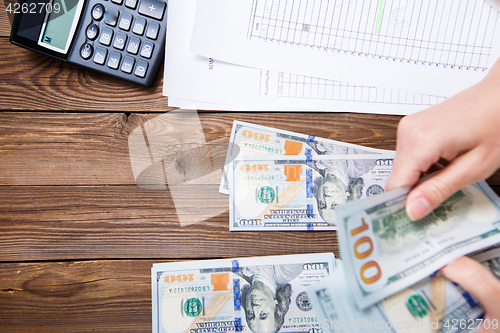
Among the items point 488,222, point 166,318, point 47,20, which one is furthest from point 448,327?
point 47,20

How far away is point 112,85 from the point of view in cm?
51

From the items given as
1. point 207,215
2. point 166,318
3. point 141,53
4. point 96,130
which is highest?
point 141,53

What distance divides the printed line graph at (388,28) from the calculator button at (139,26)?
0.17m

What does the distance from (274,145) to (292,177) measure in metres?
0.06

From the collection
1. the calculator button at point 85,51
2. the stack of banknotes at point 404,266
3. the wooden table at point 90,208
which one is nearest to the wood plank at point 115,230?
the wooden table at point 90,208

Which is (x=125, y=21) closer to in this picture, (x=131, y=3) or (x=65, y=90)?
(x=131, y=3)

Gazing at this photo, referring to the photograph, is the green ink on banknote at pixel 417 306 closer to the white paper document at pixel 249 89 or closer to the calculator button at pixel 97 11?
the white paper document at pixel 249 89

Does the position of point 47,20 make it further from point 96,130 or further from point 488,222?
point 488,222

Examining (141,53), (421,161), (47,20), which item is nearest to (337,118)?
(421,161)

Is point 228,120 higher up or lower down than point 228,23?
lower down

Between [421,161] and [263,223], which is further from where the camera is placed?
[263,223]

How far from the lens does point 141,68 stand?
49 cm

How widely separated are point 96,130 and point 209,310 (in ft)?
1.13

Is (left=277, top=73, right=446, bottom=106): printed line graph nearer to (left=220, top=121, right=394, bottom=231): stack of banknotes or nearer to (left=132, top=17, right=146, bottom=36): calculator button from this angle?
(left=220, top=121, right=394, bottom=231): stack of banknotes
